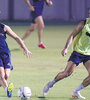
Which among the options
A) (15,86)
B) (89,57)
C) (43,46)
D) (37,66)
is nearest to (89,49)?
(89,57)

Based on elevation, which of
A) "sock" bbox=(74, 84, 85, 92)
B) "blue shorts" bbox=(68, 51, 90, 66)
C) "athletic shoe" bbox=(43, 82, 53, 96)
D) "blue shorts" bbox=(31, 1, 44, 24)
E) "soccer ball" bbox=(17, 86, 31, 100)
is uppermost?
"blue shorts" bbox=(68, 51, 90, 66)

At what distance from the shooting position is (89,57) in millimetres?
9234

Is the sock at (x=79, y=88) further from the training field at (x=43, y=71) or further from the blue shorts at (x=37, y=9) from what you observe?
the blue shorts at (x=37, y=9)

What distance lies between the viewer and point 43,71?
1214cm

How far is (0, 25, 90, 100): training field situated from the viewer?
32.0 feet

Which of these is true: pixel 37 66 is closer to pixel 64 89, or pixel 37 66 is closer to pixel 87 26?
pixel 64 89

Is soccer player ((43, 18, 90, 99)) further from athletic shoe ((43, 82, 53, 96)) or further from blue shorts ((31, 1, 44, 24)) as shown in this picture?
blue shorts ((31, 1, 44, 24))

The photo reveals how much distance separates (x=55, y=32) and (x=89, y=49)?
39.3 feet

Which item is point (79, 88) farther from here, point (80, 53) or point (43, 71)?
point (43, 71)

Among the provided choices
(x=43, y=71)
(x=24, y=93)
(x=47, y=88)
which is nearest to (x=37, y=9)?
(x=43, y=71)

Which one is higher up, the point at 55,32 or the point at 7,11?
the point at 55,32

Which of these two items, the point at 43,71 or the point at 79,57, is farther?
the point at 43,71

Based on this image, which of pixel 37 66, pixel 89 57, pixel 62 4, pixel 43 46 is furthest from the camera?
pixel 62 4

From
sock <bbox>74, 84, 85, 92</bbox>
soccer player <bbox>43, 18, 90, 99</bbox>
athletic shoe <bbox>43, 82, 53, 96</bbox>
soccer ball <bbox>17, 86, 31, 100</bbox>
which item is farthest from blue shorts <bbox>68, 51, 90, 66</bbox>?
soccer ball <bbox>17, 86, 31, 100</bbox>
